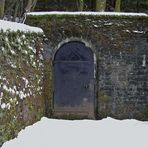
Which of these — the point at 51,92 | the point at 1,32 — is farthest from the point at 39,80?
the point at 1,32

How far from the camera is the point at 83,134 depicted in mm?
10328

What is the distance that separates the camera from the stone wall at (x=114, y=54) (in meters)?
13.0

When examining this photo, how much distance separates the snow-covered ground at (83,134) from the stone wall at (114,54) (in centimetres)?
55

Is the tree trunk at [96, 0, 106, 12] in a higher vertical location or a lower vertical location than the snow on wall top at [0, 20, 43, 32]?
higher

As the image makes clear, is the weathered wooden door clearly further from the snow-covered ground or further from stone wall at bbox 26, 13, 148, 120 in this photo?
the snow-covered ground

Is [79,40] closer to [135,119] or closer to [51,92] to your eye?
[51,92]

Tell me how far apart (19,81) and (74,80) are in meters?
3.43

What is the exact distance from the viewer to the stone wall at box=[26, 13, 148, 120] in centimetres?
1298

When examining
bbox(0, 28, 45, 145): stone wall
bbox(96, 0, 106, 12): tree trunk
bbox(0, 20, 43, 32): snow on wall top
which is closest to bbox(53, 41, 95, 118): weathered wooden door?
bbox(0, 28, 45, 145): stone wall

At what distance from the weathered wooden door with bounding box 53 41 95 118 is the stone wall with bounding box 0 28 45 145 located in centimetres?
60

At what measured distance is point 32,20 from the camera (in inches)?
516

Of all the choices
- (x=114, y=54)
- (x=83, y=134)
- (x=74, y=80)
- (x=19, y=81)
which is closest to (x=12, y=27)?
(x=19, y=81)

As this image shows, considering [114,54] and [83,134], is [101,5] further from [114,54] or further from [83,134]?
[83,134]

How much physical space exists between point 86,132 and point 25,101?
1.67m
